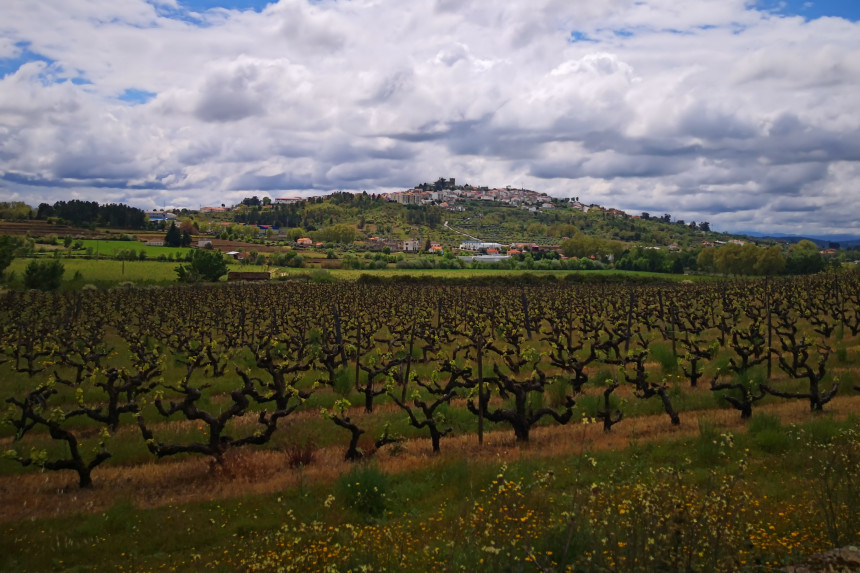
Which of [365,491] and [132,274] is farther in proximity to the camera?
[132,274]

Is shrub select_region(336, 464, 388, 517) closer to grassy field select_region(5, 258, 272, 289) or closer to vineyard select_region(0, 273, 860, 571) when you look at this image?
vineyard select_region(0, 273, 860, 571)

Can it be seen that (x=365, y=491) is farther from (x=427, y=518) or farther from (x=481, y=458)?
(x=481, y=458)

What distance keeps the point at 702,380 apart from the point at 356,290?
4416cm

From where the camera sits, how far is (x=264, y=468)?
12836 mm

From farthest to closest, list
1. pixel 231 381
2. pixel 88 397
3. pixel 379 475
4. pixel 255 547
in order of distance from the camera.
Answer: pixel 231 381 → pixel 88 397 → pixel 379 475 → pixel 255 547

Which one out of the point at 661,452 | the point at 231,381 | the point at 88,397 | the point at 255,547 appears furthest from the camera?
the point at 231,381

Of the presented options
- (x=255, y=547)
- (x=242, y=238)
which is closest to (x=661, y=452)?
(x=255, y=547)

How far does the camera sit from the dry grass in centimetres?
1115

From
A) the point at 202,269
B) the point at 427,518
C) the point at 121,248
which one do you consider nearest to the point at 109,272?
the point at 202,269

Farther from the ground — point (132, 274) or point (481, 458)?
point (132, 274)

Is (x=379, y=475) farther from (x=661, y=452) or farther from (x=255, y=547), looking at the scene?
(x=661, y=452)

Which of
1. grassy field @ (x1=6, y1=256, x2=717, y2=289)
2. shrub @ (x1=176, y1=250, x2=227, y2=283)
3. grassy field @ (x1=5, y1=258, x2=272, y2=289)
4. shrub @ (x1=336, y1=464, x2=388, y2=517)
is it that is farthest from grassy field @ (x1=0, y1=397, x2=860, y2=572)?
shrub @ (x1=176, y1=250, x2=227, y2=283)

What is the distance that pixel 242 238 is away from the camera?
506ft

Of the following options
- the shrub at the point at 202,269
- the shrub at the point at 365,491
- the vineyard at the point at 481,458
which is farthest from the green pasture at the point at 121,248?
the shrub at the point at 365,491
